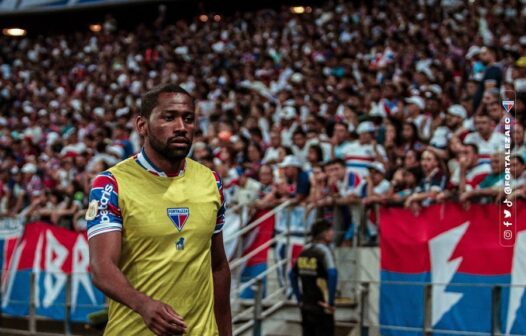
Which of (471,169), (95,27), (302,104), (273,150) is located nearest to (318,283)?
(471,169)

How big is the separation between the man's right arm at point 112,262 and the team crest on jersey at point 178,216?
0.79 feet

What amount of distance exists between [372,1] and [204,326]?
20.8m

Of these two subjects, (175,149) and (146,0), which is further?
(146,0)

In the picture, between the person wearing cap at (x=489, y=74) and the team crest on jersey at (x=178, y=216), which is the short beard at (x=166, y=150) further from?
the person wearing cap at (x=489, y=74)

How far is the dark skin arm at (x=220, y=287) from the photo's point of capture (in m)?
5.02

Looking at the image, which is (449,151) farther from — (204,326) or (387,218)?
(204,326)

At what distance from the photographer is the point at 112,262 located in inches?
178

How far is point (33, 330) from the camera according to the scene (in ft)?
52.4

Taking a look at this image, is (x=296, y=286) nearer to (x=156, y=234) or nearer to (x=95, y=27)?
(x=156, y=234)

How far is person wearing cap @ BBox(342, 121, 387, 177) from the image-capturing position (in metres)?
13.5

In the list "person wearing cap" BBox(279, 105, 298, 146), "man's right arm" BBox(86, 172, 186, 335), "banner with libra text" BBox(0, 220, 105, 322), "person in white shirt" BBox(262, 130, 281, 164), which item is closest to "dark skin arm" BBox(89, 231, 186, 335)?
"man's right arm" BBox(86, 172, 186, 335)

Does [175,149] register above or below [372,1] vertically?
below

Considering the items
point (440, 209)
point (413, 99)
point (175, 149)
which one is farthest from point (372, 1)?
point (175, 149)

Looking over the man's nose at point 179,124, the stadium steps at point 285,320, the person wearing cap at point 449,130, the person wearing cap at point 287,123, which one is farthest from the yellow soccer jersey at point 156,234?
the person wearing cap at point 287,123
